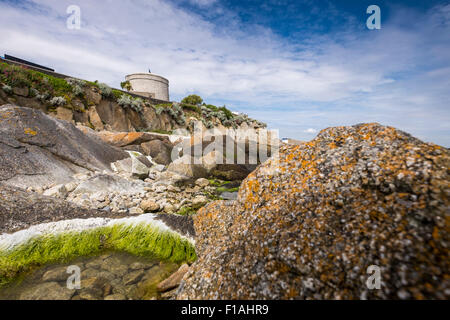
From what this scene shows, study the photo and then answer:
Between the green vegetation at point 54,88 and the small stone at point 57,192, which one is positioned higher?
the green vegetation at point 54,88

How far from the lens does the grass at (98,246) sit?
4840 millimetres

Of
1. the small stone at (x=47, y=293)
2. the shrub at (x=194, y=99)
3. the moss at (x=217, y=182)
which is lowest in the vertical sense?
the small stone at (x=47, y=293)

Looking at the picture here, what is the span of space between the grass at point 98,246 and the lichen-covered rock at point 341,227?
5.50 ft

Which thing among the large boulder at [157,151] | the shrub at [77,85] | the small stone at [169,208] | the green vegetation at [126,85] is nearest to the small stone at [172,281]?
the small stone at [169,208]

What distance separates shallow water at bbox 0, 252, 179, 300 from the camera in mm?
3987

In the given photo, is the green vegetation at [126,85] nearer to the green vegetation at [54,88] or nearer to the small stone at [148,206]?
the green vegetation at [54,88]

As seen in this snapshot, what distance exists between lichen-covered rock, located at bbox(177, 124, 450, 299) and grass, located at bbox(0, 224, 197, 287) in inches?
65.9

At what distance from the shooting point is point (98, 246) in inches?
220

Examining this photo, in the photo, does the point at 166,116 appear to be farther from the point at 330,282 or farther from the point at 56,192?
the point at 330,282

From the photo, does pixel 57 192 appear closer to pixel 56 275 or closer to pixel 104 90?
pixel 56 275

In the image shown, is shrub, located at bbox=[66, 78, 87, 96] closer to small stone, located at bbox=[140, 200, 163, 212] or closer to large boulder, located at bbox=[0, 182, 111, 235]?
large boulder, located at bbox=[0, 182, 111, 235]

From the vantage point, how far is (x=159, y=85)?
175 feet

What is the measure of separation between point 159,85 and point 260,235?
5609 centimetres
